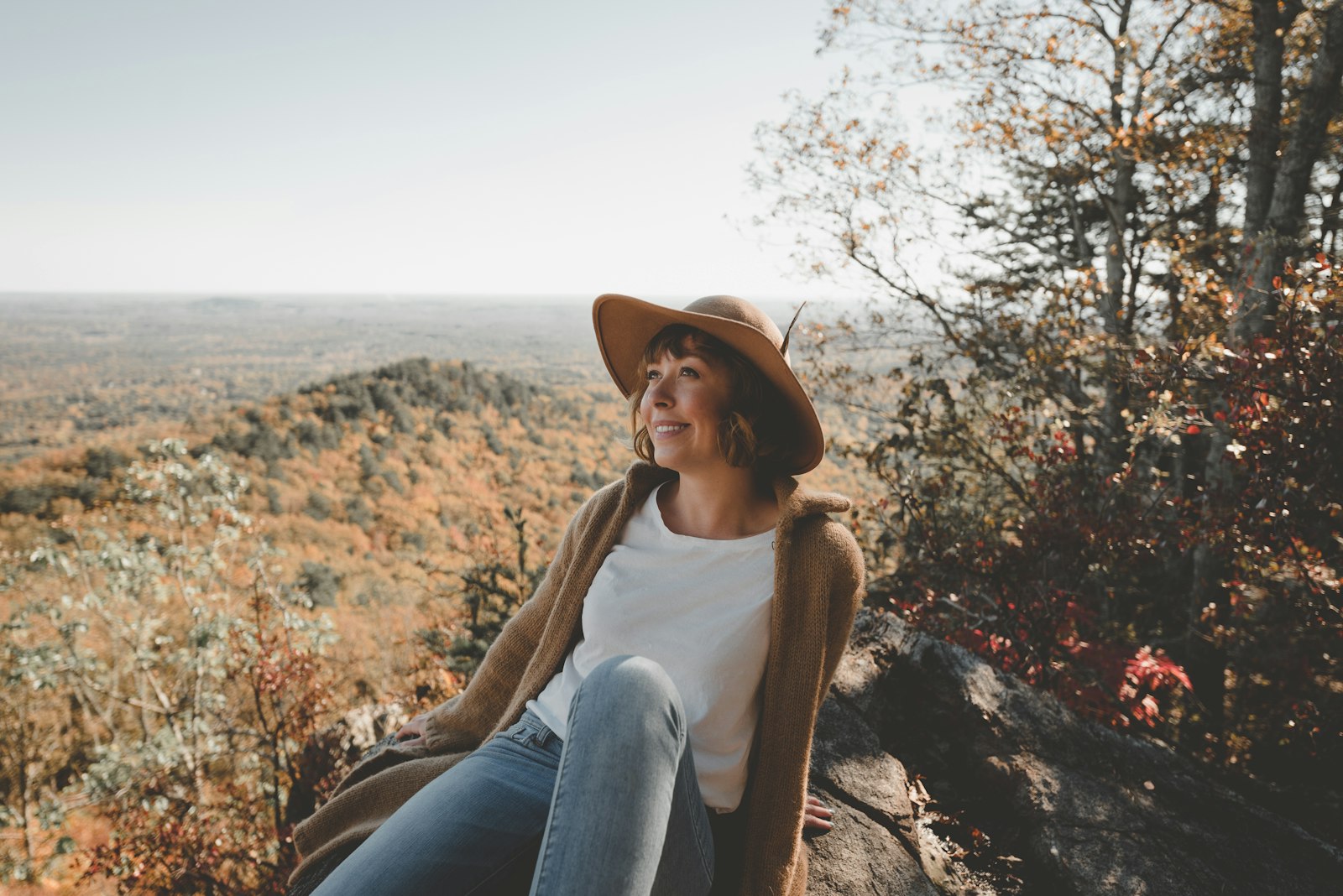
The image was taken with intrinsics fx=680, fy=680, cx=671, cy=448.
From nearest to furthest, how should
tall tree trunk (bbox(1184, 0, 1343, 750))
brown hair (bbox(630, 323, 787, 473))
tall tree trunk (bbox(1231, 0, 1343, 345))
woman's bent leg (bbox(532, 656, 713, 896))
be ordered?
1. woman's bent leg (bbox(532, 656, 713, 896))
2. brown hair (bbox(630, 323, 787, 473))
3. tall tree trunk (bbox(1184, 0, 1343, 750))
4. tall tree trunk (bbox(1231, 0, 1343, 345))

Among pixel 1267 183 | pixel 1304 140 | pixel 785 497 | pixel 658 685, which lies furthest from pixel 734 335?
pixel 1267 183

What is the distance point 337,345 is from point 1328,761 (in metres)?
80.1

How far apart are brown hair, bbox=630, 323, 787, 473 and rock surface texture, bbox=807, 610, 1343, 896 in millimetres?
1164

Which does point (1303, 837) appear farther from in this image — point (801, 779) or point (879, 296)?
point (879, 296)

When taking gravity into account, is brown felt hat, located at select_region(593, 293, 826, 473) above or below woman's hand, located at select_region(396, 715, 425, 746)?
above

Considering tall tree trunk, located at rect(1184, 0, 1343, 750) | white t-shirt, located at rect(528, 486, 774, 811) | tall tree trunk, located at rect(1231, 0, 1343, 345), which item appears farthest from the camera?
tall tree trunk, located at rect(1231, 0, 1343, 345)

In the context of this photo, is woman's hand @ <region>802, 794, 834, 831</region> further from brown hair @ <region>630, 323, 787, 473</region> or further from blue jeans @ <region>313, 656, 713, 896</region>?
brown hair @ <region>630, 323, 787, 473</region>

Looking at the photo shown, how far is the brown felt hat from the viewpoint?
1707mm

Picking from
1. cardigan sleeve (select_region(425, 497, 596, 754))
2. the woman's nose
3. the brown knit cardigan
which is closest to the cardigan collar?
the brown knit cardigan

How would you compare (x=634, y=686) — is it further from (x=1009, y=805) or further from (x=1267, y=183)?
(x=1267, y=183)

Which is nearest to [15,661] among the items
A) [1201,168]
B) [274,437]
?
[1201,168]

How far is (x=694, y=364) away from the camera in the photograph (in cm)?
178

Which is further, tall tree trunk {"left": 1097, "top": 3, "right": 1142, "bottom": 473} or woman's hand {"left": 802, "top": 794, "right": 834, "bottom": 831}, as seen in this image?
tall tree trunk {"left": 1097, "top": 3, "right": 1142, "bottom": 473}

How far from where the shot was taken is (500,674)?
1940 mm
